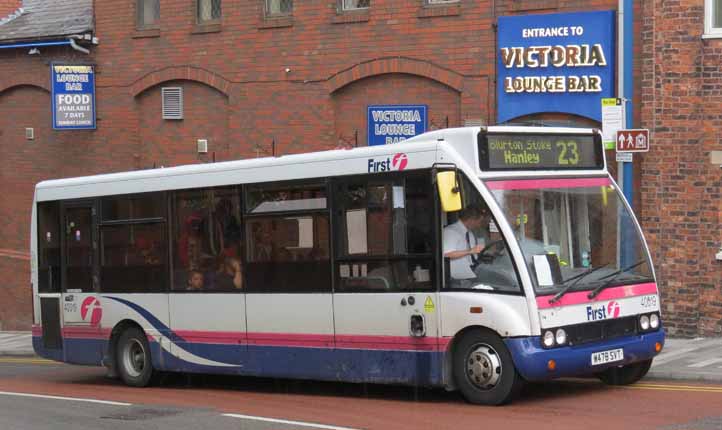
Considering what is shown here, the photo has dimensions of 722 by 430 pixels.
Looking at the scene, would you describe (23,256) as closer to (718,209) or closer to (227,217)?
(227,217)

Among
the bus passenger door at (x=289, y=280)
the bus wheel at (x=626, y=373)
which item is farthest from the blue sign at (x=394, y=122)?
the bus wheel at (x=626, y=373)

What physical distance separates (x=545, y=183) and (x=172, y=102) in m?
13.9

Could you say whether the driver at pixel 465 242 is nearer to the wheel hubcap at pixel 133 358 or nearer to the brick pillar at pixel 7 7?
the wheel hubcap at pixel 133 358

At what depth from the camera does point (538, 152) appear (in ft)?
39.6

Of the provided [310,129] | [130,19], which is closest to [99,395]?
[310,129]

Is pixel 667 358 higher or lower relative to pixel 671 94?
lower

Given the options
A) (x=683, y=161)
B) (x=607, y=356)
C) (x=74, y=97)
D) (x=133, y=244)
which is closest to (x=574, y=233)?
(x=607, y=356)

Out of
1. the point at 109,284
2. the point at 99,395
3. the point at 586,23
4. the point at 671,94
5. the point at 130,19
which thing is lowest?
the point at 99,395

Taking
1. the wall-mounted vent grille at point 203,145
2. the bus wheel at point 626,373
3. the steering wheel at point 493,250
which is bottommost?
the bus wheel at point 626,373

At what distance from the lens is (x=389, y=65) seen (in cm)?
2081

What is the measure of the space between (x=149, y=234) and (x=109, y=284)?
113 cm

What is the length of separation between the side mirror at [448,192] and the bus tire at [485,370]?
1.26m

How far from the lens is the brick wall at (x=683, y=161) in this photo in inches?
676

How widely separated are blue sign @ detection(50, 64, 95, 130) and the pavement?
554 inches
